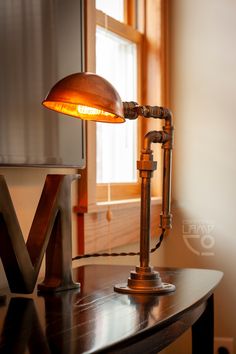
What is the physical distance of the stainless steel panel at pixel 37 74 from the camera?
1.43 m

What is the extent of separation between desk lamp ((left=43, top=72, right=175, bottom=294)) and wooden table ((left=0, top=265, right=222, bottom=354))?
0.06 metres

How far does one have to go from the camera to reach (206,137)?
2.74 m

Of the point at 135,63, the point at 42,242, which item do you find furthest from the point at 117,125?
the point at 42,242

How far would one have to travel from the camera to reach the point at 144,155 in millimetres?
1471

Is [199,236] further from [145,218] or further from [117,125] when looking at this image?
[145,218]

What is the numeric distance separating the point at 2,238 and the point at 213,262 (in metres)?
1.62

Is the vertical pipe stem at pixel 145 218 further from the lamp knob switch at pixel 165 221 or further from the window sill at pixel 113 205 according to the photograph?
the window sill at pixel 113 205

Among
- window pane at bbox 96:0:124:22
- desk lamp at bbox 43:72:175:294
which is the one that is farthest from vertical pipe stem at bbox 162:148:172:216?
window pane at bbox 96:0:124:22

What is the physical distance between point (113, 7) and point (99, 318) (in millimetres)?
1694

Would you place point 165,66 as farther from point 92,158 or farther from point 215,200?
point 92,158

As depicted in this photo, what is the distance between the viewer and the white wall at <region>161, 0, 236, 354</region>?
2.70 meters

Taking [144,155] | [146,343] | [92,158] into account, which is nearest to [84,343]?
[146,343]

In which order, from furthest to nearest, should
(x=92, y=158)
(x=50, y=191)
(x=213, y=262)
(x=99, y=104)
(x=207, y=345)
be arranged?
(x=213, y=262)
(x=92, y=158)
(x=207, y=345)
(x=50, y=191)
(x=99, y=104)

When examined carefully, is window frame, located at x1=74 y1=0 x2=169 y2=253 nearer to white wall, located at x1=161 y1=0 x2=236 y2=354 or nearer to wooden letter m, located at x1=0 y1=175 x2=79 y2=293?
white wall, located at x1=161 y1=0 x2=236 y2=354
